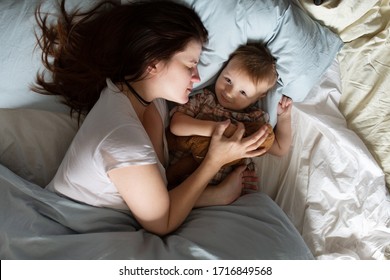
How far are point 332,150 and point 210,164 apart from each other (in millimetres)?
519

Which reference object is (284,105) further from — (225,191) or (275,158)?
A: (225,191)

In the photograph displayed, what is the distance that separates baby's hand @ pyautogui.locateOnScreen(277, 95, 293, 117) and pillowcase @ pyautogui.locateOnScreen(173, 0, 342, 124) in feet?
0.07

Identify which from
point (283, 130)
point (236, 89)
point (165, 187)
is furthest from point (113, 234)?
point (283, 130)

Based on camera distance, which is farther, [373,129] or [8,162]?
[373,129]

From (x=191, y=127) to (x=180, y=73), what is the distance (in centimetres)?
21

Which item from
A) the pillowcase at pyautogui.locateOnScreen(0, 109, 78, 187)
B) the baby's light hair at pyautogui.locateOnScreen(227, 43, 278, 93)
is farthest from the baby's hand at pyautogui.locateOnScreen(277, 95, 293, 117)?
the pillowcase at pyautogui.locateOnScreen(0, 109, 78, 187)

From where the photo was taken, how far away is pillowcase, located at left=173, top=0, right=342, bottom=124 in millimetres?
1204

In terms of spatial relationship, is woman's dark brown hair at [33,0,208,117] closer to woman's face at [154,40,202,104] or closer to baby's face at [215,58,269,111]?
woman's face at [154,40,202,104]

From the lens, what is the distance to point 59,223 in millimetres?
1126

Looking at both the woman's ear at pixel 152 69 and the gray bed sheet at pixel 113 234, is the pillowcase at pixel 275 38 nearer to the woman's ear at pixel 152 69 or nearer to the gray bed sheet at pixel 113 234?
the woman's ear at pixel 152 69

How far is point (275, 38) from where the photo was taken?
4.17ft
